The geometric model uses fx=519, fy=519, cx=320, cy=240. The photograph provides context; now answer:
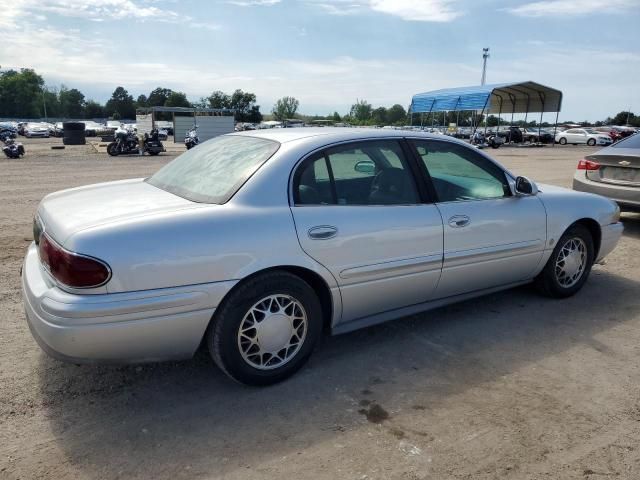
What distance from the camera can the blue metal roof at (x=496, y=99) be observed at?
32.7m

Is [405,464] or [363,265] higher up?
[363,265]

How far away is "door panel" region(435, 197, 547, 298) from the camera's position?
3.75 m

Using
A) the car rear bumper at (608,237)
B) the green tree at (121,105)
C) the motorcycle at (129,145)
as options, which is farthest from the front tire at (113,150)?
the green tree at (121,105)

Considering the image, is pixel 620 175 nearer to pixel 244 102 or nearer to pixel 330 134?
pixel 330 134

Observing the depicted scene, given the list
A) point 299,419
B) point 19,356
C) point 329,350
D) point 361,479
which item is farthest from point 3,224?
point 361,479

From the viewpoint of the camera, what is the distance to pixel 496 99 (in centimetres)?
3919

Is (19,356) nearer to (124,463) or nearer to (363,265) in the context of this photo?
(124,463)

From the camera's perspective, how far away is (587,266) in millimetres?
4742

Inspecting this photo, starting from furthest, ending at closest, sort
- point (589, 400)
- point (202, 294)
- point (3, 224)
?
point (3, 224), point (589, 400), point (202, 294)

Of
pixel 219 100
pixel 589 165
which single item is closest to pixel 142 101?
pixel 219 100

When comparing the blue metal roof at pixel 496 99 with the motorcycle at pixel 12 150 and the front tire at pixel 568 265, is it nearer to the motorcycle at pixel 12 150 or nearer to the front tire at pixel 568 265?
the motorcycle at pixel 12 150

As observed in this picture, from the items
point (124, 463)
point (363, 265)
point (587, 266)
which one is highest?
point (363, 265)

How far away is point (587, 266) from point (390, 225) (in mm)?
2416

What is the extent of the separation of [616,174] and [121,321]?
684cm
